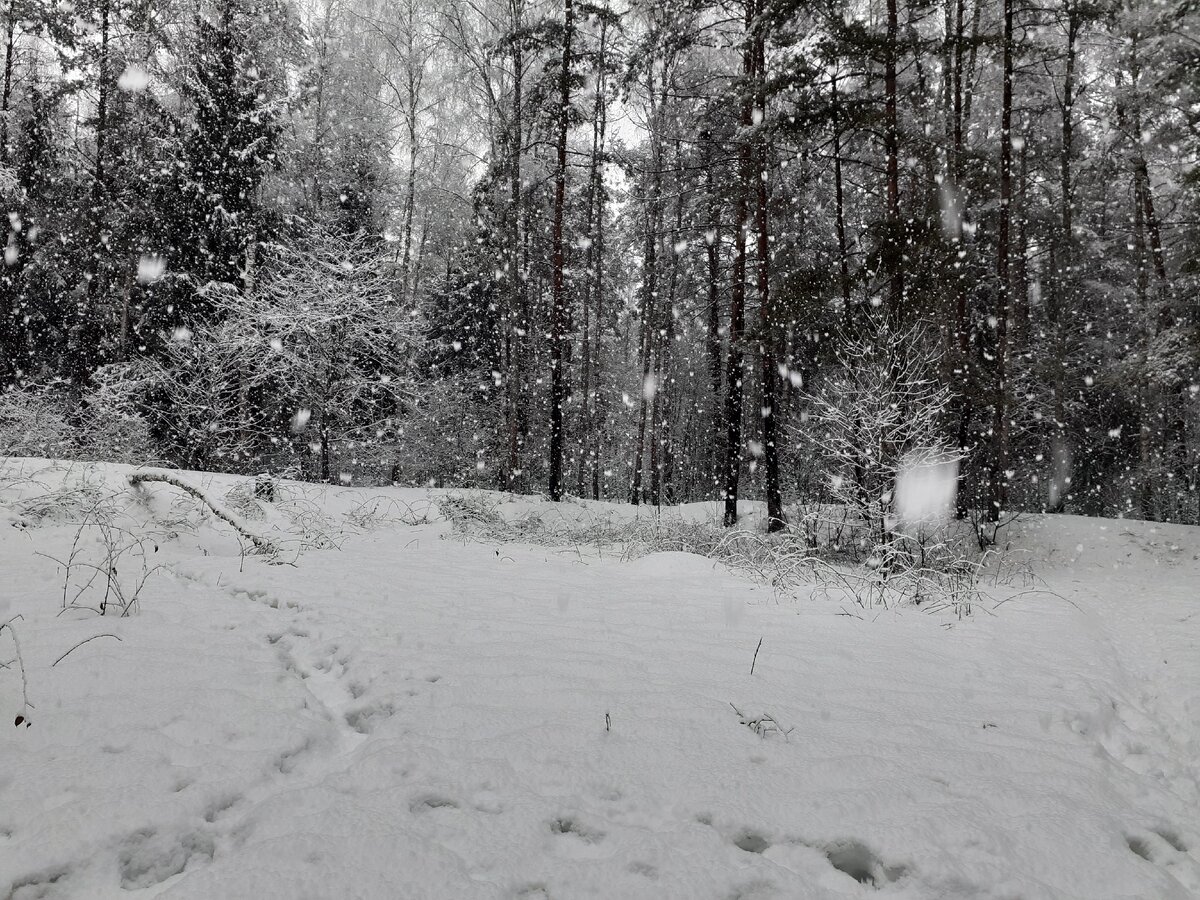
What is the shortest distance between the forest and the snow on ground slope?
11.4 ft

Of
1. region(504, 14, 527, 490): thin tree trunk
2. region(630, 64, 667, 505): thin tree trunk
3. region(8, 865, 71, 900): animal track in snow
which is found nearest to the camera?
region(8, 865, 71, 900): animal track in snow

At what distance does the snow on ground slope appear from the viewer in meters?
1.38

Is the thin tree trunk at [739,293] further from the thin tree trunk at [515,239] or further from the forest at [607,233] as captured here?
the thin tree trunk at [515,239]

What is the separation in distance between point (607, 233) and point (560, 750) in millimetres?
20109

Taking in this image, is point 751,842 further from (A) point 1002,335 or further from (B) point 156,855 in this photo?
(A) point 1002,335

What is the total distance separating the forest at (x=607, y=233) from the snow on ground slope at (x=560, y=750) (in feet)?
11.4

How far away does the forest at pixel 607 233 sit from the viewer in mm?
8977

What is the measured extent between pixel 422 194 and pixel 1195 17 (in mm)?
17956

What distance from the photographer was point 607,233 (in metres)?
20.0

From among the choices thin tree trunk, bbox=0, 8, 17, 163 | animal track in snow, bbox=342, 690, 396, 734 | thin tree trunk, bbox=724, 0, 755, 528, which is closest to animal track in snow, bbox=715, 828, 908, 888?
animal track in snow, bbox=342, 690, 396, 734

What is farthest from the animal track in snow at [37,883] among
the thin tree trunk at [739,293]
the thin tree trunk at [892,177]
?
the thin tree trunk at [739,293]

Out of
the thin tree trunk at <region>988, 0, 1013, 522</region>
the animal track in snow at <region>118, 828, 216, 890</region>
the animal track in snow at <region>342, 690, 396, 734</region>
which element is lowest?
the animal track in snow at <region>342, 690, 396, 734</region>

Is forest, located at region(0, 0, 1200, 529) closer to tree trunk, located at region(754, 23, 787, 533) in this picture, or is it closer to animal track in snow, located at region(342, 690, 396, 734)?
tree trunk, located at region(754, 23, 787, 533)

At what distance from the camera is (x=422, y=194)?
717 inches
